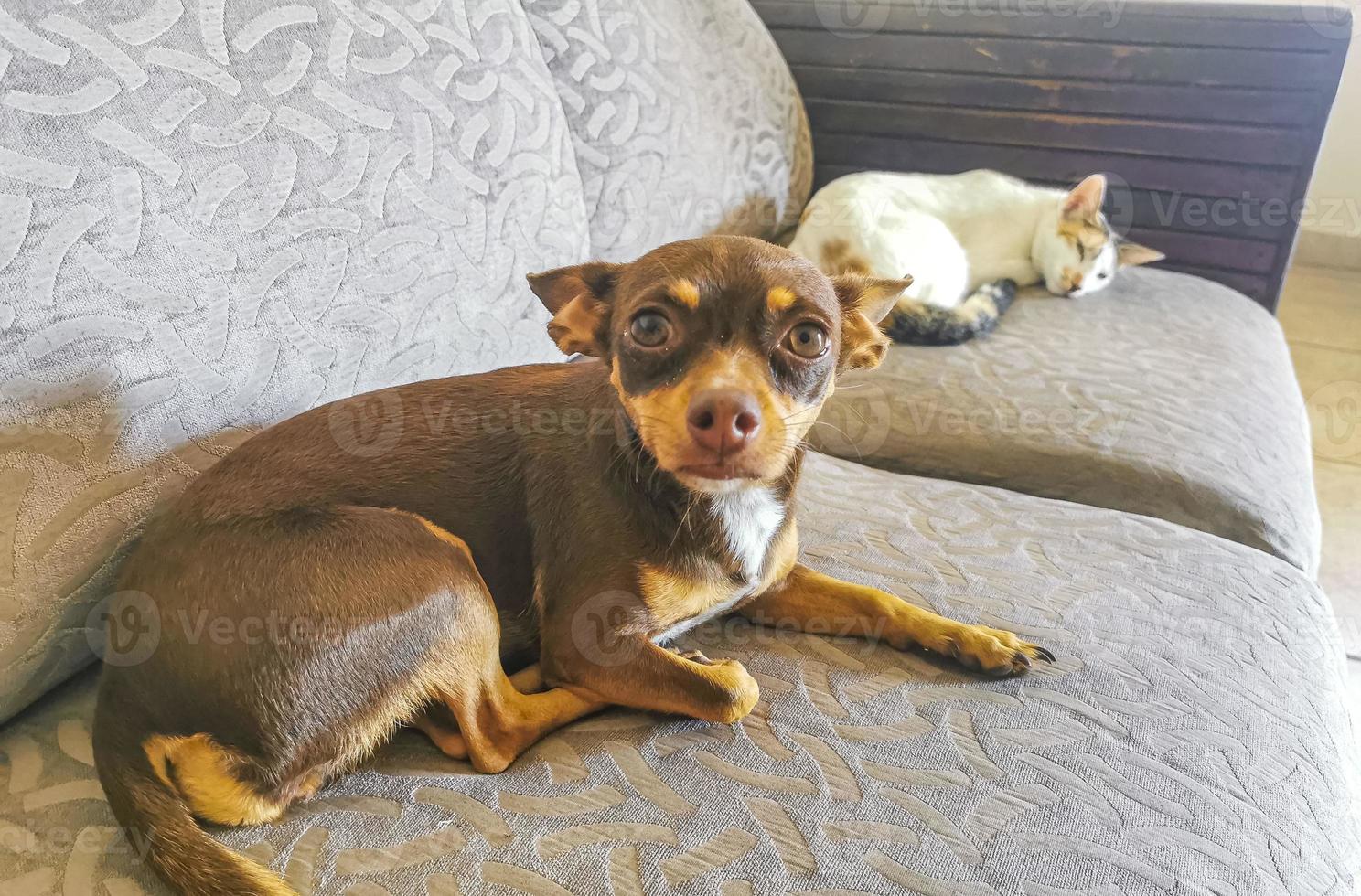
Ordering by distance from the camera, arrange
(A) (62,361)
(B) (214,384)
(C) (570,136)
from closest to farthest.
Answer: (A) (62,361) < (B) (214,384) < (C) (570,136)

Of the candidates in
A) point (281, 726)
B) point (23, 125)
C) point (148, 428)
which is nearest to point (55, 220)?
point (23, 125)

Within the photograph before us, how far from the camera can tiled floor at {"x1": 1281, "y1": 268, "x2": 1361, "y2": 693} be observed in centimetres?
239

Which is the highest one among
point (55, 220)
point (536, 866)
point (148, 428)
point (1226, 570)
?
point (55, 220)

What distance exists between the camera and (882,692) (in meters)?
1.12

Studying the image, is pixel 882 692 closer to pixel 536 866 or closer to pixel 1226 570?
pixel 536 866

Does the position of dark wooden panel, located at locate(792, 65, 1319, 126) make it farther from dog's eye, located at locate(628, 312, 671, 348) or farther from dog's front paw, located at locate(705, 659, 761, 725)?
dog's front paw, located at locate(705, 659, 761, 725)

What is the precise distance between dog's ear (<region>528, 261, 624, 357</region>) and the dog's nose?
28 cm

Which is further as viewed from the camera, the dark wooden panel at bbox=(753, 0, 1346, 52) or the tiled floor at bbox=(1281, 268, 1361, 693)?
the tiled floor at bbox=(1281, 268, 1361, 693)

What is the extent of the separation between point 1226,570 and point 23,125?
1.62m

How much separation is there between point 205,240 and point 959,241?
1964mm

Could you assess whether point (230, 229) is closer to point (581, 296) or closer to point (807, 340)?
point (581, 296)

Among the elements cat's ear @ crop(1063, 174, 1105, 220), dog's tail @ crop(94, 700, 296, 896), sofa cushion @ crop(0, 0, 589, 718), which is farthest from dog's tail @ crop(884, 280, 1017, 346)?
dog's tail @ crop(94, 700, 296, 896)

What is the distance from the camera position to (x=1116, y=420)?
1734 millimetres

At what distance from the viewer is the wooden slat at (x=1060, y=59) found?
7.45 ft
